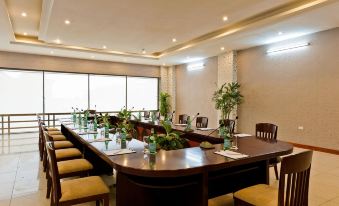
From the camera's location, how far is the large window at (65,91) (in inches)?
351

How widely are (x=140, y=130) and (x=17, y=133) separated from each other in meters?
5.55

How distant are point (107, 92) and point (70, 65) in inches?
74.3

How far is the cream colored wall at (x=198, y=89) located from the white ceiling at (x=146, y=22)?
146 centimetres

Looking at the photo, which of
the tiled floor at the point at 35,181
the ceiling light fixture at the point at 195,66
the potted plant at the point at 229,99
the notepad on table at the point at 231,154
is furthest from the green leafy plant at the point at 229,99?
the notepad on table at the point at 231,154

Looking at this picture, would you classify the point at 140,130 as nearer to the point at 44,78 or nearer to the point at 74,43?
the point at 74,43

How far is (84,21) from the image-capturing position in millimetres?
5285

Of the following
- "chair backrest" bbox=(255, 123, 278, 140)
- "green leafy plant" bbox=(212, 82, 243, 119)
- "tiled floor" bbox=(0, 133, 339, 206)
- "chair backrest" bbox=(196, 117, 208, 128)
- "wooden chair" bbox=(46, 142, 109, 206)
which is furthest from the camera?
"green leafy plant" bbox=(212, 82, 243, 119)

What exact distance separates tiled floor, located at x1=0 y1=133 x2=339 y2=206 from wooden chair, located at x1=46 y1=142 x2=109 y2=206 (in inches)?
31.9

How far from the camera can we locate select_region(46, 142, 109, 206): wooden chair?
1.96 metres

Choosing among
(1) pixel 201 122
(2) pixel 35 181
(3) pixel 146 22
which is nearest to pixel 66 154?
(2) pixel 35 181

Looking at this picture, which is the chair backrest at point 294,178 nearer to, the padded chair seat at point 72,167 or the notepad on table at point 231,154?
the notepad on table at point 231,154

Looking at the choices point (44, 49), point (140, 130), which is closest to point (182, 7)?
point (140, 130)

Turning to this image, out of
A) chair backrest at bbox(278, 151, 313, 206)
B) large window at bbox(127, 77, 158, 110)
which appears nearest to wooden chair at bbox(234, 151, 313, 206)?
chair backrest at bbox(278, 151, 313, 206)

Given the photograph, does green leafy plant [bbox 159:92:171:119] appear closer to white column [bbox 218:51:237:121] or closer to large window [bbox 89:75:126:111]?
large window [bbox 89:75:126:111]
